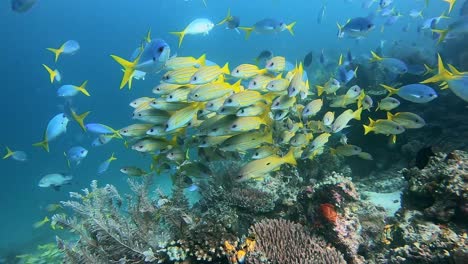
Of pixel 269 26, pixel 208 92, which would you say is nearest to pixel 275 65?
pixel 208 92

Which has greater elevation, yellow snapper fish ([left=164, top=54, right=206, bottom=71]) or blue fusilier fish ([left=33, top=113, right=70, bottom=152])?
yellow snapper fish ([left=164, top=54, right=206, bottom=71])

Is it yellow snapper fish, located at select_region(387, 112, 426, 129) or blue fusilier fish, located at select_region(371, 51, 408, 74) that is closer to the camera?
yellow snapper fish, located at select_region(387, 112, 426, 129)

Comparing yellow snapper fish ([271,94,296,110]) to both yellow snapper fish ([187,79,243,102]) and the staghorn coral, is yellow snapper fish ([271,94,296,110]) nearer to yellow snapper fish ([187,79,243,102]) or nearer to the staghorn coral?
yellow snapper fish ([187,79,243,102])

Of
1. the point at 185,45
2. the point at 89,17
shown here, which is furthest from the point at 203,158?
the point at 89,17

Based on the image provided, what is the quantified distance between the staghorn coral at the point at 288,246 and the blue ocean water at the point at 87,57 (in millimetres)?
23821

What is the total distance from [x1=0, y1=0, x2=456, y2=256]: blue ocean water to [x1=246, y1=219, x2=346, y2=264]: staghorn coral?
78.2ft

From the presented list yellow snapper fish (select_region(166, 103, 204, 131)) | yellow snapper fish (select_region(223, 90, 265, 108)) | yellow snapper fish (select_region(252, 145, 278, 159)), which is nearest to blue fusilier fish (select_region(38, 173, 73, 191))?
yellow snapper fish (select_region(166, 103, 204, 131))

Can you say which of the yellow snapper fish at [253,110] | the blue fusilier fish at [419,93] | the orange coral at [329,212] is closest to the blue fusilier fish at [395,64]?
the blue fusilier fish at [419,93]

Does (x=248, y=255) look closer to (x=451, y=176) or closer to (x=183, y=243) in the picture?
(x=183, y=243)

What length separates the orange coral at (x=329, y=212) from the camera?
14.6 ft

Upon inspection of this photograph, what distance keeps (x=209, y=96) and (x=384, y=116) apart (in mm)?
6408

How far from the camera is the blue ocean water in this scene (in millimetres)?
36969

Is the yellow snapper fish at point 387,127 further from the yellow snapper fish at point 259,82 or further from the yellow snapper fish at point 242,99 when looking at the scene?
the yellow snapper fish at point 242,99

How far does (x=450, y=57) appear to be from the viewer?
1373 centimetres
